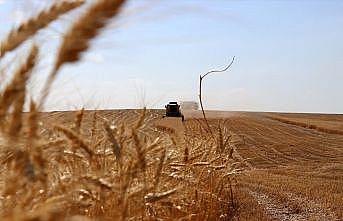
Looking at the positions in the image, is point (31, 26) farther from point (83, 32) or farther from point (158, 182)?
point (158, 182)

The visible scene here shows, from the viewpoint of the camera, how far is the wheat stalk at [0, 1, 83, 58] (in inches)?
61.3

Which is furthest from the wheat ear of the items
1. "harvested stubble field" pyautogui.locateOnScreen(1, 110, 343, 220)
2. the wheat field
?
"harvested stubble field" pyautogui.locateOnScreen(1, 110, 343, 220)

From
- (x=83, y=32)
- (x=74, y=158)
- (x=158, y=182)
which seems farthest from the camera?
(x=158, y=182)

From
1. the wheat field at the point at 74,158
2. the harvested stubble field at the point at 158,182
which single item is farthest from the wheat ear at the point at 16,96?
the harvested stubble field at the point at 158,182

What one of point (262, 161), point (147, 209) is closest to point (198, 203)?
point (147, 209)

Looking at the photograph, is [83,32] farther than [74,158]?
No

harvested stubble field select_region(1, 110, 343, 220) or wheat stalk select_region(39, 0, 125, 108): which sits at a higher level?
wheat stalk select_region(39, 0, 125, 108)

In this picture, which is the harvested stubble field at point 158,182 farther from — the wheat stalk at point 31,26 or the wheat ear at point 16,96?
the wheat stalk at point 31,26

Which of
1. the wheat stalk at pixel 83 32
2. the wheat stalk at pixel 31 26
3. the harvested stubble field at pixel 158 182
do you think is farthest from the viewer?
the harvested stubble field at pixel 158 182

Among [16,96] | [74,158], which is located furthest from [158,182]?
[16,96]

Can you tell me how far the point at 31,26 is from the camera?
1567 mm

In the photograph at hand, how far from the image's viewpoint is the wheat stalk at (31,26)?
1557 mm

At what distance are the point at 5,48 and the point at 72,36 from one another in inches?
10.4

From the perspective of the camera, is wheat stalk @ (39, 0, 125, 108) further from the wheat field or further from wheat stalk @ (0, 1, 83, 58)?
wheat stalk @ (0, 1, 83, 58)
